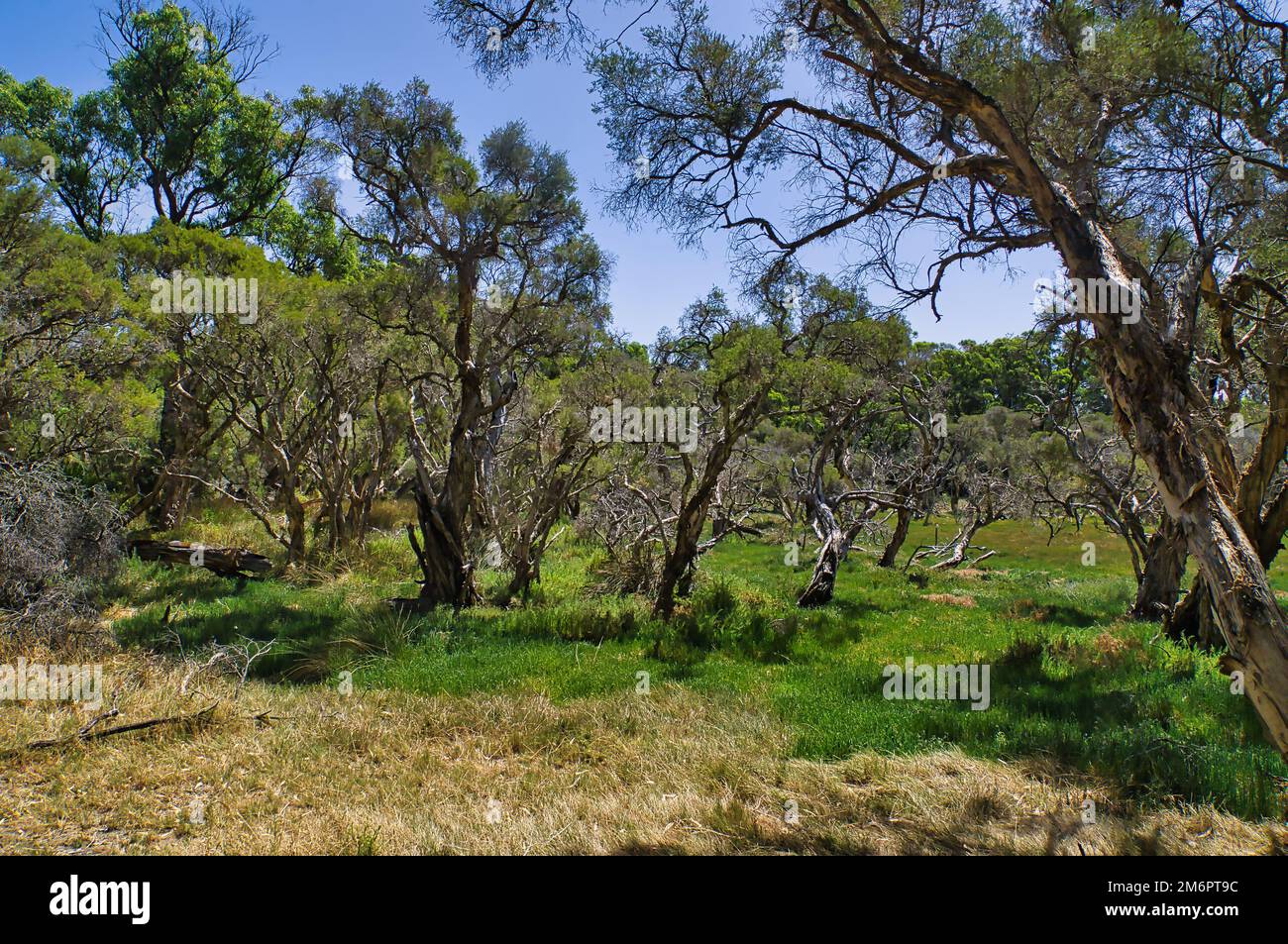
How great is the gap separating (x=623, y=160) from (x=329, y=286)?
30.8 feet

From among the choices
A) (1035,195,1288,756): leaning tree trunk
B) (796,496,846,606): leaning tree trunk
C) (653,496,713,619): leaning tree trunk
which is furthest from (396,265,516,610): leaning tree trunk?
(1035,195,1288,756): leaning tree trunk

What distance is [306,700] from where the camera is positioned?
233 inches

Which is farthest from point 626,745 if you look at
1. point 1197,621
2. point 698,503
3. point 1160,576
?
point 1160,576

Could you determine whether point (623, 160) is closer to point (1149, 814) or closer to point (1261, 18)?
point (1261, 18)

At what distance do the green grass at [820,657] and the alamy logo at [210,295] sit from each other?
4905 mm

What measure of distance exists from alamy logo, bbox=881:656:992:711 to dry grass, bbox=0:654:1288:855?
143cm

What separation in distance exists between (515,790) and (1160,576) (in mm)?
10735

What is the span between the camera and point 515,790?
4473 millimetres

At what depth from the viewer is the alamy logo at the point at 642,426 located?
11602 millimetres

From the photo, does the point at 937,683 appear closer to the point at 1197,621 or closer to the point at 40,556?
the point at 1197,621

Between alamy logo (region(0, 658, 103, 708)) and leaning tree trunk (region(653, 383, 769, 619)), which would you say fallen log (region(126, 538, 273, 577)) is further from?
leaning tree trunk (region(653, 383, 769, 619))

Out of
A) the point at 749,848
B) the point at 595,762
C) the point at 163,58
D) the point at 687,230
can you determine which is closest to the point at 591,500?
the point at 687,230
